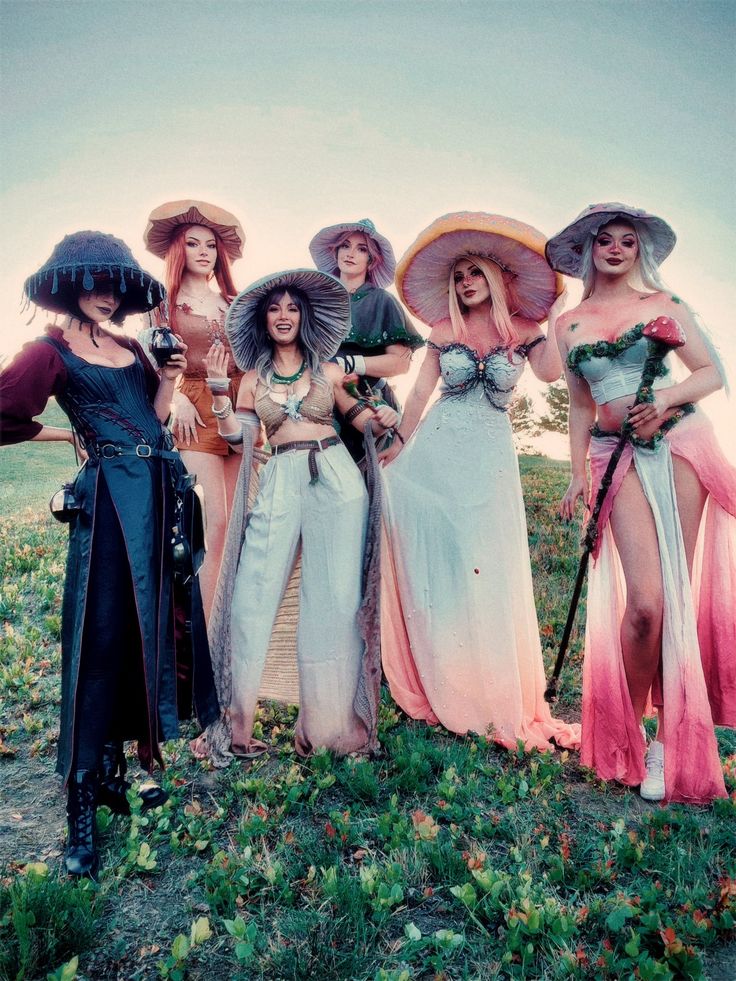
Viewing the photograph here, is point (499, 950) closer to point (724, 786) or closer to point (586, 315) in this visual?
point (724, 786)

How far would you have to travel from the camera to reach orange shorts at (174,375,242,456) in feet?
16.3

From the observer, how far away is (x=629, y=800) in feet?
12.2

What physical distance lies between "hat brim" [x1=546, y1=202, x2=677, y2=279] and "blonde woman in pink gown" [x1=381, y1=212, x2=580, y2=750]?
0.22 meters

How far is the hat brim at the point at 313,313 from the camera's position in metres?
4.16

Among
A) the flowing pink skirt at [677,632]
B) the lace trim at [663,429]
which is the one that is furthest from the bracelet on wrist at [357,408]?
the lace trim at [663,429]

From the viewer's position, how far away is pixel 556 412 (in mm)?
18984

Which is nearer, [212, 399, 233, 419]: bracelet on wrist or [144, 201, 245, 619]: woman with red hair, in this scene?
[212, 399, 233, 419]: bracelet on wrist

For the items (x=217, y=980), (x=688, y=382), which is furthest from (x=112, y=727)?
(x=688, y=382)

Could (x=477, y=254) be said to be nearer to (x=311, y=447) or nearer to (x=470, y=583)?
(x=311, y=447)

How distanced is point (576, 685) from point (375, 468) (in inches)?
104

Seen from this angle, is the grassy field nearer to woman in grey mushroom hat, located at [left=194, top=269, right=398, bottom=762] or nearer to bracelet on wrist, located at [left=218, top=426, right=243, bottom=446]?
woman in grey mushroom hat, located at [left=194, top=269, right=398, bottom=762]

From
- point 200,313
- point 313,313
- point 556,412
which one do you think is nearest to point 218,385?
point 313,313

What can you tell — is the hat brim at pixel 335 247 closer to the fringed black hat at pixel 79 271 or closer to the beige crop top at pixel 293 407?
the beige crop top at pixel 293 407

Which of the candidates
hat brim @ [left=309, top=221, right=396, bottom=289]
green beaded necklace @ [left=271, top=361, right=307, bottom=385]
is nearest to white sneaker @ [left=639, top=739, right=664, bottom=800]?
green beaded necklace @ [left=271, top=361, right=307, bottom=385]
